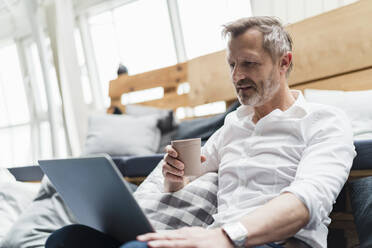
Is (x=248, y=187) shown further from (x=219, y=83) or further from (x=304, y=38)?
(x=219, y=83)

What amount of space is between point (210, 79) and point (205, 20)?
87 centimetres

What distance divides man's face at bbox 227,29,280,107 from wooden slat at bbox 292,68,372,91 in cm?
90

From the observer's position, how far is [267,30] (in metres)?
1.13

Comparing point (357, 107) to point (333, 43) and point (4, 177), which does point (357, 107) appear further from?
point (4, 177)

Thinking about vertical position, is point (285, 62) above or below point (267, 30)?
below

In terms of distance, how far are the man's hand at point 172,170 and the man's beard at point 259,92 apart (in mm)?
319

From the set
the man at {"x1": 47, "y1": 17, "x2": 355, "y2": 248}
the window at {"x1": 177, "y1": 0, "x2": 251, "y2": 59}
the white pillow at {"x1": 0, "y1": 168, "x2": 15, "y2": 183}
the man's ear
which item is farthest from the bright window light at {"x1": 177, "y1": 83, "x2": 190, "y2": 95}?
the man's ear

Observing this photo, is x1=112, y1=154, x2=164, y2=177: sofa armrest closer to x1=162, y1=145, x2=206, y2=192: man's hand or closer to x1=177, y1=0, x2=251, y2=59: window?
x1=162, y1=145, x2=206, y2=192: man's hand

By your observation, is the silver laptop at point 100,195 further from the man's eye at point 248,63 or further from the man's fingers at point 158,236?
the man's eye at point 248,63

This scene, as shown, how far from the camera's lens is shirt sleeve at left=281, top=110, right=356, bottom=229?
81 centimetres

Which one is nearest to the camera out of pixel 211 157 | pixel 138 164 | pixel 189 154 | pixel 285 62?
pixel 189 154

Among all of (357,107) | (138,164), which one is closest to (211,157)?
(357,107)

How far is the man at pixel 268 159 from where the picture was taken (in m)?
0.75

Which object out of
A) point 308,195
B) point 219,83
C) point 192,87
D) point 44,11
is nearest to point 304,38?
point 219,83
